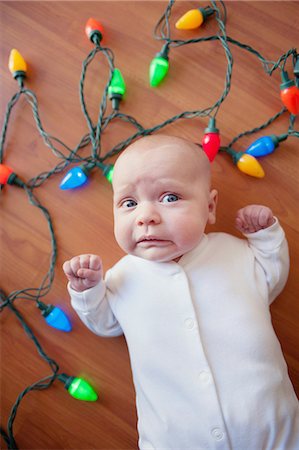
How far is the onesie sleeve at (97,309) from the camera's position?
89 cm

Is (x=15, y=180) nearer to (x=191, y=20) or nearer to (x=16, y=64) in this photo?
(x=16, y=64)

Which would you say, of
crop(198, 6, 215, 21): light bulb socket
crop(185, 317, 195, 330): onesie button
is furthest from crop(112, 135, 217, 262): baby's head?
crop(198, 6, 215, 21): light bulb socket

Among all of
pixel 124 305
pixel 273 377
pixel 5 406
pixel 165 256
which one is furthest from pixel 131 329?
pixel 5 406

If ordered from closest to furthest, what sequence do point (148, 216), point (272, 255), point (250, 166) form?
point (148, 216), point (272, 255), point (250, 166)

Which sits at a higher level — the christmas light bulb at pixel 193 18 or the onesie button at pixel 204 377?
the christmas light bulb at pixel 193 18

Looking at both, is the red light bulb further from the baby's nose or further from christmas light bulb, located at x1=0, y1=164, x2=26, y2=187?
the baby's nose

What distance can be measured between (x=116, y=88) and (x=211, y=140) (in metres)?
0.28

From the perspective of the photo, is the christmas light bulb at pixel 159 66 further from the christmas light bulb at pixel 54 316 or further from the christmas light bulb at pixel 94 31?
the christmas light bulb at pixel 54 316

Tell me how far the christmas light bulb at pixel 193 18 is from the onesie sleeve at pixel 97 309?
26.9 inches

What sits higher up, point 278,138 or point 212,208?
point 278,138

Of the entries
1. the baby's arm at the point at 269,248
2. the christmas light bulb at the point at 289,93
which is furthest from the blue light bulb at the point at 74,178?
the christmas light bulb at the point at 289,93

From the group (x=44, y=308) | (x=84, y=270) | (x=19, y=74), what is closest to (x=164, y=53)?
(x=19, y=74)

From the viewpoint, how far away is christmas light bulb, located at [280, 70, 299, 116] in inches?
38.4

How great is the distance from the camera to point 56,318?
3.37ft
